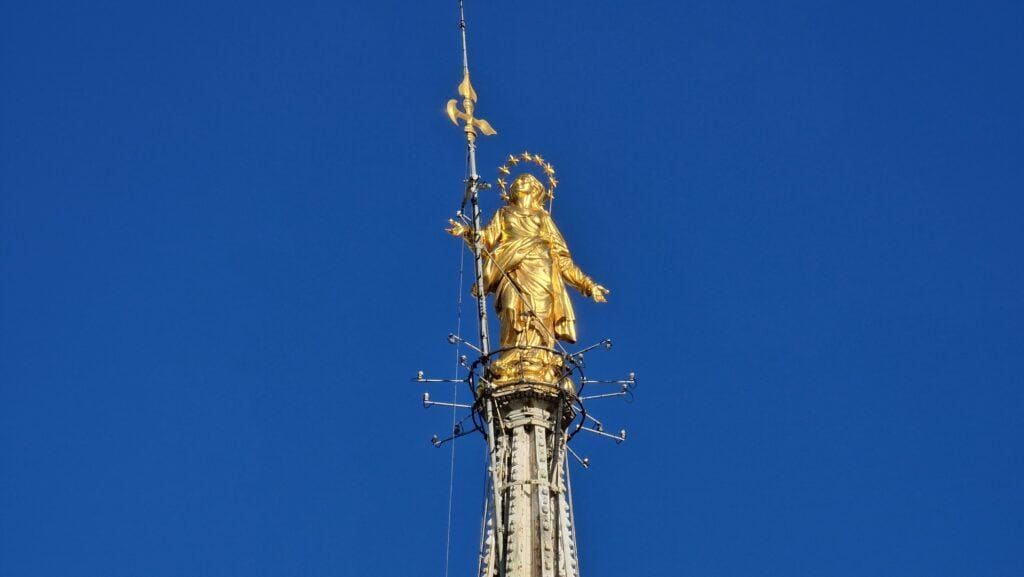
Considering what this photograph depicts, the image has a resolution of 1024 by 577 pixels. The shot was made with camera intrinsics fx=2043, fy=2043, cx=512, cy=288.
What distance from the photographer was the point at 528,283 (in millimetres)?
63250

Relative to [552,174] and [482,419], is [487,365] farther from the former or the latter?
[552,174]

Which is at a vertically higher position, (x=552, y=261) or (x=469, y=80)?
→ (x=469, y=80)

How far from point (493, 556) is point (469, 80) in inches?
695

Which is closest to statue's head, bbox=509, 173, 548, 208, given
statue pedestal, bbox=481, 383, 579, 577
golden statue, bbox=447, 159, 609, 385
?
golden statue, bbox=447, 159, 609, 385

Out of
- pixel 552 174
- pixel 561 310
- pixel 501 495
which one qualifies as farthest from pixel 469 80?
Result: pixel 501 495

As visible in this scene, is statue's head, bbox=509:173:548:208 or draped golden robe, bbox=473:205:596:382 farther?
statue's head, bbox=509:173:548:208

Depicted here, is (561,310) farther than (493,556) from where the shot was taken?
Yes

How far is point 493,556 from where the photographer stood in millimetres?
57250

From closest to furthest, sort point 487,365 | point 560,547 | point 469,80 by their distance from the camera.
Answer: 1. point 560,547
2. point 487,365
3. point 469,80

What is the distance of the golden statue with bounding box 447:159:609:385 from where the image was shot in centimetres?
6128

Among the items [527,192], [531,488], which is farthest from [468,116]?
[531,488]

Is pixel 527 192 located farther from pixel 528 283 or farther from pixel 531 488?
pixel 531 488

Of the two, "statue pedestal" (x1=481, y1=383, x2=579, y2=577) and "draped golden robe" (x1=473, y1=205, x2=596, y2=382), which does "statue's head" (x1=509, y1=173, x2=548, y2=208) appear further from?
"statue pedestal" (x1=481, y1=383, x2=579, y2=577)

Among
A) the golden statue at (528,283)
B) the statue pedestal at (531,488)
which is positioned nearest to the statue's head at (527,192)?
the golden statue at (528,283)
